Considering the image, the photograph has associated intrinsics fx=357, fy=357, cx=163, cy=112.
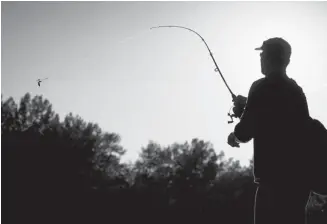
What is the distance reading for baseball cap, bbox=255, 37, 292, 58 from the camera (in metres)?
3.06

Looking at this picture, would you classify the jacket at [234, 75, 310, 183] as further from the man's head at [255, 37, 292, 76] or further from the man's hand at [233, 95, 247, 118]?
the man's hand at [233, 95, 247, 118]

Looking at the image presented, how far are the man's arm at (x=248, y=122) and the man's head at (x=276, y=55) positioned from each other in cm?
28

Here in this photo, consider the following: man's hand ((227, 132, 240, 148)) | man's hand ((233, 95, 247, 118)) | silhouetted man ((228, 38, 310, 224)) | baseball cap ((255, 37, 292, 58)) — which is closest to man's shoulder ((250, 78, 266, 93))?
silhouetted man ((228, 38, 310, 224))

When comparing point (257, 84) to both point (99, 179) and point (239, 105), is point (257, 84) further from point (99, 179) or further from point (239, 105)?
point (99, 179)

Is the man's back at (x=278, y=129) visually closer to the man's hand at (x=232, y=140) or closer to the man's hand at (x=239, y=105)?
the man's hand at (x=232, y=140)

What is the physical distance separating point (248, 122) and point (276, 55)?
2.21 ft

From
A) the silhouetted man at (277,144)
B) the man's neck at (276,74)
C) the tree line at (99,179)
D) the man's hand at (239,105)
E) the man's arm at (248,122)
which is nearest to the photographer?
the silhouetted man at (277,144)

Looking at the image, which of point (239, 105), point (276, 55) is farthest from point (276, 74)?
point (239, 105)

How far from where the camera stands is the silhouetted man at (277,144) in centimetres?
266

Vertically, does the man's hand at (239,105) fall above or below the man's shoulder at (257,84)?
above

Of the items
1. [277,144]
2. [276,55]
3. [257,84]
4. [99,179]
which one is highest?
[99,179]

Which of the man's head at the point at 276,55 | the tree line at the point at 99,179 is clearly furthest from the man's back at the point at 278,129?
the tree line at the point at 99,179

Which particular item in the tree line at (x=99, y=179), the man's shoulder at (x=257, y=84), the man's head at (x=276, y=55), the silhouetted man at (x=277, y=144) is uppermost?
the tree line at (x=99, y=179)

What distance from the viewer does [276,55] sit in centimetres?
306
